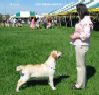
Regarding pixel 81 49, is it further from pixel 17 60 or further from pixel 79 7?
pixel 17 60

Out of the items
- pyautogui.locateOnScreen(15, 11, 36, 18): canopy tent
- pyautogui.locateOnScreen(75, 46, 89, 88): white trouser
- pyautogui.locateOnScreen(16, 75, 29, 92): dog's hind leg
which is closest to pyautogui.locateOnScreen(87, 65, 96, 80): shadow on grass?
pyautogui.locateOnScreen(75, 46, 89, 88): white trouser

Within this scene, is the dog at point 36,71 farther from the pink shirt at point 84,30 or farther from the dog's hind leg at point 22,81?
the pink shirt at point 84,30

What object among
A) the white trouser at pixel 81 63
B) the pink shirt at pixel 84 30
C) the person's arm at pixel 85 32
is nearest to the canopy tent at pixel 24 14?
the white trouser at pixel 81 63

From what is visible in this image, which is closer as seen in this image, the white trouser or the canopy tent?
the white trouser

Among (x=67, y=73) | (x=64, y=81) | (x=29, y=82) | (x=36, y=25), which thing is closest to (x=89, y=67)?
(x=67, y=73)

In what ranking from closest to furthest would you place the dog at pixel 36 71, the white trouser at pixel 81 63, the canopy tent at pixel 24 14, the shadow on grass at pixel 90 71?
the dog at pixel 36 71 < the white trouser at pixel 81 63 < the shadow on grass at pixel 90 71 < the canopy tent at pixel 24 14

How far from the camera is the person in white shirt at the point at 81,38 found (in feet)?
31.3

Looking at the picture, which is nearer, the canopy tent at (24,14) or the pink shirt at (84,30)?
the pink shirt at (84,30)

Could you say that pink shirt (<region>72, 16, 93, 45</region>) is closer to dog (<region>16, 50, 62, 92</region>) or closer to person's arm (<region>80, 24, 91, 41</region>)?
person's arm (<region>80, 24, 91, 41</region>)

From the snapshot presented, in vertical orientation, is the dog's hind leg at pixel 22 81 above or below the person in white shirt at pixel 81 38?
below

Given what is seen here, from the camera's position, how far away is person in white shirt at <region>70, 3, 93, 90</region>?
375 inches

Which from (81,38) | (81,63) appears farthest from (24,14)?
(81,38)

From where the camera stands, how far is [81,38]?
9.59 m

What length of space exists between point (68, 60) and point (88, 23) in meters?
5.01
